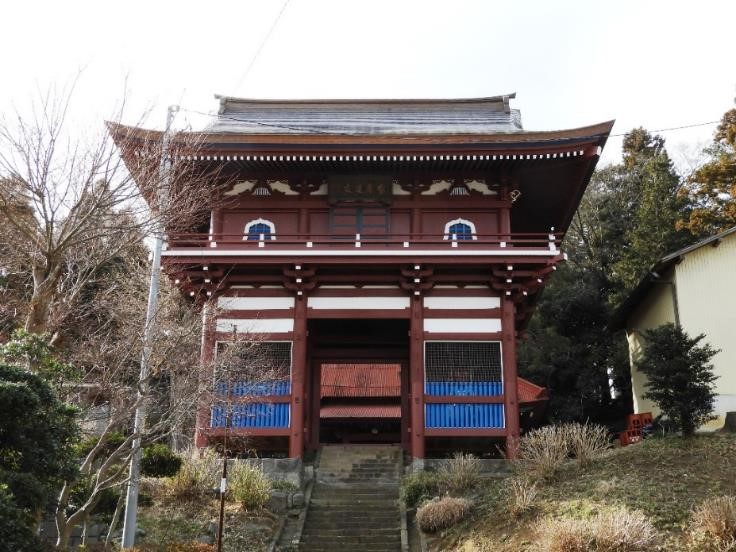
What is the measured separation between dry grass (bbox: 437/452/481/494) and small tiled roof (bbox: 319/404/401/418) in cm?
1061

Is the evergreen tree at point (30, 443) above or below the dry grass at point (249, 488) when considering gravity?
above

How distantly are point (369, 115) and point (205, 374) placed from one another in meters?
14.0

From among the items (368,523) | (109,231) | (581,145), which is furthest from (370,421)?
(109,231)

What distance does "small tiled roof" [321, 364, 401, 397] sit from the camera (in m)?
27.8

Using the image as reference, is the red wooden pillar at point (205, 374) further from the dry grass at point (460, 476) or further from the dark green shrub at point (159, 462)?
the dry grass at point (460, 476)

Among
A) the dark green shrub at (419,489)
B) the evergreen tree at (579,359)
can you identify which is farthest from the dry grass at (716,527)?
the evergreen tree at (579,359)

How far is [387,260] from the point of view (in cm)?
1836

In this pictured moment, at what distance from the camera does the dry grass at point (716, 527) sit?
33.9ft

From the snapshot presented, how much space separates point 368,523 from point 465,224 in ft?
29.1

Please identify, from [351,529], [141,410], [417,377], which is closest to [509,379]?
[417,377]

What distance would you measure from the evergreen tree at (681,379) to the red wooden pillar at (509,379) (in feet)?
10.8

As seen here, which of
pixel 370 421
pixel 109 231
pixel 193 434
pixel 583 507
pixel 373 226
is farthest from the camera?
pixel 370 421

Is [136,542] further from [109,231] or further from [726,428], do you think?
[726,428]

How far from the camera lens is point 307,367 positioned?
21188 mm
